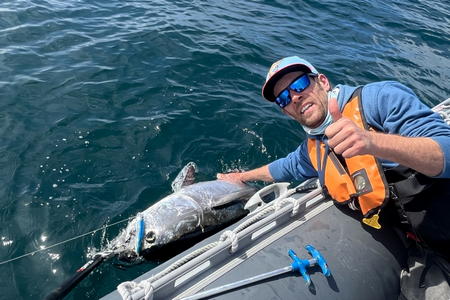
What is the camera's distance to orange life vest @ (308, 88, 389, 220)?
2777 millimetres

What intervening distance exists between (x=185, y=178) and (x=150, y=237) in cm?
124

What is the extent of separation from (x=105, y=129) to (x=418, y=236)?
4366mm

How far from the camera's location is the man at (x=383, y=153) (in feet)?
7.14

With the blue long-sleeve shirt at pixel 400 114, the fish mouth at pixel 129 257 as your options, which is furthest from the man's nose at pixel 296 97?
the fish mouth at pixel 129 257

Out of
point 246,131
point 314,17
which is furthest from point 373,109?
point 314,17

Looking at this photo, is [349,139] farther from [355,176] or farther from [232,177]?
[232,177]

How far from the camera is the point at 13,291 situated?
3.39m

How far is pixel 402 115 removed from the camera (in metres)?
2.58

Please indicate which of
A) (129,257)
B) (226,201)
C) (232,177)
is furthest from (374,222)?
(129,257)

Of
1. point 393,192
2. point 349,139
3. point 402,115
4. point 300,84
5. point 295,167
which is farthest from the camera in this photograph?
point 295,167

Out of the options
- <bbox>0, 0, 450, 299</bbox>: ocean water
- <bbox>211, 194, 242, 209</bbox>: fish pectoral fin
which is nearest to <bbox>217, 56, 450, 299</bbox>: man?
<bbox>211, 194, 242, 209</bbox>: fish pectoral fin

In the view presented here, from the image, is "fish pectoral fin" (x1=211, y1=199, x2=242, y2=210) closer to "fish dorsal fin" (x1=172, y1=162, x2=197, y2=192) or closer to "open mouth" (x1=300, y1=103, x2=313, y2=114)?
"fish dorsal fin" (x1=172, y1=162, x2=197, y2=192)

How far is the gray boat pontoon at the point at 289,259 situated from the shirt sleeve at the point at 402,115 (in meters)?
0.95

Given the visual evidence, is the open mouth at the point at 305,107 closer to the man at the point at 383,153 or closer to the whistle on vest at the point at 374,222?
the man at the point at 383,153
